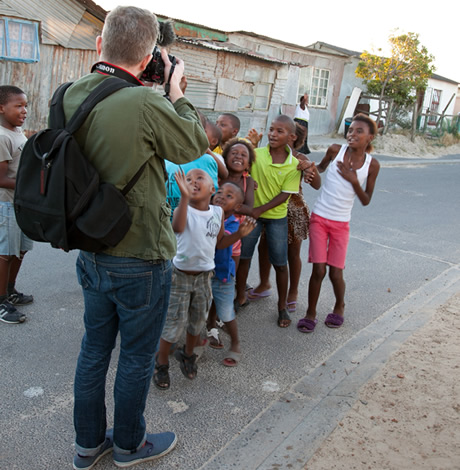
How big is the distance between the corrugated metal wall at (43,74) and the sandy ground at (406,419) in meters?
11.2

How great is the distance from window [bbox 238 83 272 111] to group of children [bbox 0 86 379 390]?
13205 mm

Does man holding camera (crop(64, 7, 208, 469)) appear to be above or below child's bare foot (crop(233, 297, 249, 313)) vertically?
above

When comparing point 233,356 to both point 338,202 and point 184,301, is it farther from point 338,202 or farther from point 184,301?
point 338,202

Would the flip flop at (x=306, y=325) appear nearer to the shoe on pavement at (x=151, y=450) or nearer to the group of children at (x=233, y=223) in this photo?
the group of children at (x=233, y=223)

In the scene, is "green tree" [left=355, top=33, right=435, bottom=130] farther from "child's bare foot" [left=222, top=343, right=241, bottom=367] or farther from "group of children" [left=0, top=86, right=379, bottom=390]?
"child's bare foot" [left=222, top=343, right=241, bottom=367]

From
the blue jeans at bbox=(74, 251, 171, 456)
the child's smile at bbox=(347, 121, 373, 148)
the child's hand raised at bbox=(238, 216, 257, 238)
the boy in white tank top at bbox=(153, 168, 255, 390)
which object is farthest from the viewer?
the child's smile at bbox=(347, 121, 373, 148)

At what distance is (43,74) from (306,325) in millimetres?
10933

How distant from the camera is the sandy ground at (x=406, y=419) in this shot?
8.48 ft

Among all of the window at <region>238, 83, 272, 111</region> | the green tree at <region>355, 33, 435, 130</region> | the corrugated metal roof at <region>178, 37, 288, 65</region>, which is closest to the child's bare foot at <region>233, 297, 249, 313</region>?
the corrugated metal roof at <region>178, 37, 288, 65</region>

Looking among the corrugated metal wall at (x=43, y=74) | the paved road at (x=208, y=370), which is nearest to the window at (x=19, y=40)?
the corrugated metal wall at (x=43, y=74)

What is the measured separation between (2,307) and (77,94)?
8.02ft

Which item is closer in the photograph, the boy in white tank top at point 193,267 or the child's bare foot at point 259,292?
the boy in white tank top at point 193,267

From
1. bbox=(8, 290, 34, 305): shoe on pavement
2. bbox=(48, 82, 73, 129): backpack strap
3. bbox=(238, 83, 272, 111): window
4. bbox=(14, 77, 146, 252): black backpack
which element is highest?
bbox=(238, 83, 272, 111): window

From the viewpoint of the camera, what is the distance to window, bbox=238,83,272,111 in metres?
17.3
